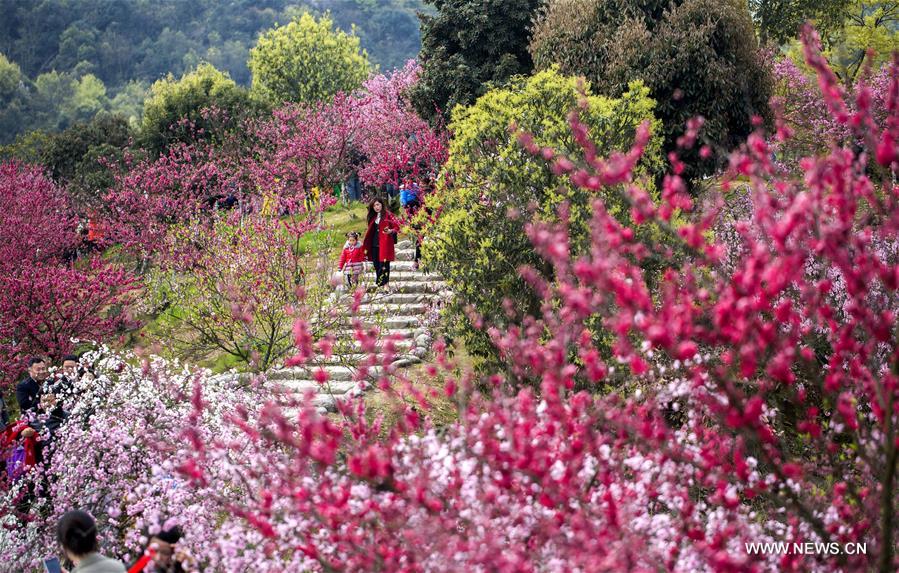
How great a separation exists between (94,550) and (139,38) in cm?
10877

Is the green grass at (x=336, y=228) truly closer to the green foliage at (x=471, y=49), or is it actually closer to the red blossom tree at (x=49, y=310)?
the green foliage at (x=471, y=49)

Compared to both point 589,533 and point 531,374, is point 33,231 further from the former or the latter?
point 589,533

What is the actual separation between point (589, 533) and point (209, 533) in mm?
5471

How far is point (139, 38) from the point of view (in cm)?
10481

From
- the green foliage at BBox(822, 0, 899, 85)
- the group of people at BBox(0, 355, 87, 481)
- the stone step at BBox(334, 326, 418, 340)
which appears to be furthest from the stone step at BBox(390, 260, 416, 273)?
the green foliage at BBox(822, 0, 899, 85)

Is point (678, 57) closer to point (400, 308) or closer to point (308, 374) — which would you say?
point (400, 308)

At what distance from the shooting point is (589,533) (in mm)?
4242

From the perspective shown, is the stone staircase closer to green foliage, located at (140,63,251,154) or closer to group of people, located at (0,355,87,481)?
group of people, located at (0,355,87,481)

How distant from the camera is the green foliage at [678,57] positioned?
666 inches

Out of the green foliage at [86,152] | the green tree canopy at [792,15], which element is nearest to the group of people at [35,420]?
the green foliage at [86,152]

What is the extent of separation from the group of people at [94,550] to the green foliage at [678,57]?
41.9ft

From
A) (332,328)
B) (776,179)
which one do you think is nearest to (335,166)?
(332,328)

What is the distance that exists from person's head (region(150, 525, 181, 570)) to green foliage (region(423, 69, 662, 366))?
5.97 meters

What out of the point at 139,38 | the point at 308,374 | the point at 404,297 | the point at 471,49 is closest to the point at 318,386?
the point at 308,374
